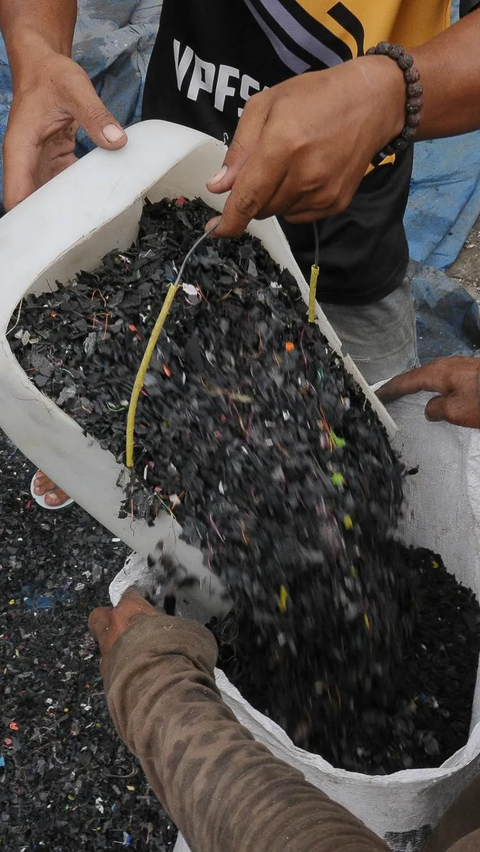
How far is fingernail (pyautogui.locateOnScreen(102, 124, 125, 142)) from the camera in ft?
3.13

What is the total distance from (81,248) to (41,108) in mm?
366

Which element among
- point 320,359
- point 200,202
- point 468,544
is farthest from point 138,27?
point 468,544

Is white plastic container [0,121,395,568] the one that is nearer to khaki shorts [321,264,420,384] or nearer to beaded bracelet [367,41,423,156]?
beaded bracelet [367,41,423,156]

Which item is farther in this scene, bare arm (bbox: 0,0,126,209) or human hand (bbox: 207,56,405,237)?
bare arm (bbox: 0,0,126,209)

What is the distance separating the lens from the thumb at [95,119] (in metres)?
0.96

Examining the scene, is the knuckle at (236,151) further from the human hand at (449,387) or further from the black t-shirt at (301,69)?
Answer: the human hand at (449,387)

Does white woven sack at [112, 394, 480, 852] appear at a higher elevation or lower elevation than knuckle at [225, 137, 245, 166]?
lower

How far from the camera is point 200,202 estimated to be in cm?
109

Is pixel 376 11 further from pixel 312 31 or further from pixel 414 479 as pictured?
pixel 414 479

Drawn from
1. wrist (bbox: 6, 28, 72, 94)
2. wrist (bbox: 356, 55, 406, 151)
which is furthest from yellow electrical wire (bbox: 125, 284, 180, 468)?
wrist (bbox: 6, 28, 72, 94)

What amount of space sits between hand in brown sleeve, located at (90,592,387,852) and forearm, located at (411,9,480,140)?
0.81 metres

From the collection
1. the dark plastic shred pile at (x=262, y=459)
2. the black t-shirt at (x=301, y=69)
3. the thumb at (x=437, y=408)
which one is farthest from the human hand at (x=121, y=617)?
the black t-shirt at (x=301, y=69)

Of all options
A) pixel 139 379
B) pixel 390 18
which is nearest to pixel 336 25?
pixel 390 18

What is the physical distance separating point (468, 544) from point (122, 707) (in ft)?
2.40
